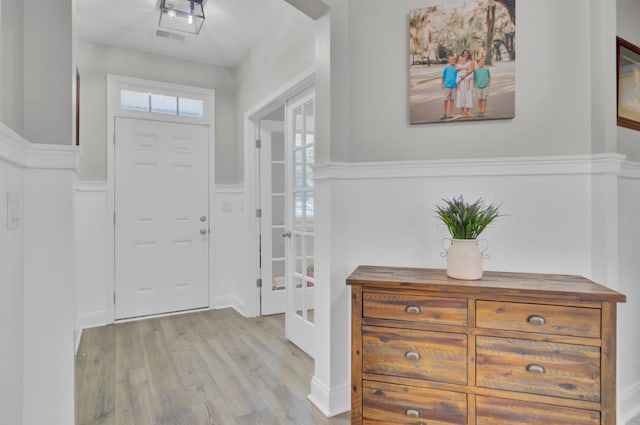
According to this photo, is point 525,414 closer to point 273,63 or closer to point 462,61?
point 462,61

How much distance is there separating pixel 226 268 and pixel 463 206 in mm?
2922

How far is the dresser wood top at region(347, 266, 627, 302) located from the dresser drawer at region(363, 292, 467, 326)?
0.05 metres

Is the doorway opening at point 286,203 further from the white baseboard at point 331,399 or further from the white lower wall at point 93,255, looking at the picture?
the white lower wall at point 93,255

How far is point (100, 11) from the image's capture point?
285 centimetres

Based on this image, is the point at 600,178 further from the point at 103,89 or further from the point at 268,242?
the point at 103,89

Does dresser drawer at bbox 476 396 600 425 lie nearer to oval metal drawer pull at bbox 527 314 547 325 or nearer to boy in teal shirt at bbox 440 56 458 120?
oval metal drawer pull at bbox 527 314 547 325

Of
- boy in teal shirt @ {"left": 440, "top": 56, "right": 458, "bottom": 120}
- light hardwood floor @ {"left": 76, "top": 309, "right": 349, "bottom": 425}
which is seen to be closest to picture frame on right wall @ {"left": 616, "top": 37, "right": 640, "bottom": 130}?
boy in teal shirt @ {"left": 440, "top": 56, "right": 458, "bottom": 120}

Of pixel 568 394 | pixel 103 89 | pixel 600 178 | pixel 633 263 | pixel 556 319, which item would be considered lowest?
pixel 568 394

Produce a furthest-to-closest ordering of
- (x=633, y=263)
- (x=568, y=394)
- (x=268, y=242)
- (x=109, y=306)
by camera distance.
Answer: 1. (x=268, y=242)
2. (x=109, y=306)
3. (x=633, y=263)
4. (x=568, y=394)

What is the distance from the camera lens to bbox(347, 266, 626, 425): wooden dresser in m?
1.33

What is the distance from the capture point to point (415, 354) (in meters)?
1.53

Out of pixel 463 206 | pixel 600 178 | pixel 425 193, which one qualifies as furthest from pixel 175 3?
pixel 600 178

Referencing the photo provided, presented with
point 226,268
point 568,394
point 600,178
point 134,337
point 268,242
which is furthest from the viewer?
point 226,268

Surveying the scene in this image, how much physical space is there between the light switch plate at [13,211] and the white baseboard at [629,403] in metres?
2.72
